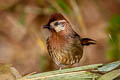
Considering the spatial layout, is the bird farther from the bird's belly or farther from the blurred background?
the blurred background

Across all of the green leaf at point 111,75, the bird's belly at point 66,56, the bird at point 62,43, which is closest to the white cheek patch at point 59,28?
the bird at point 62,43

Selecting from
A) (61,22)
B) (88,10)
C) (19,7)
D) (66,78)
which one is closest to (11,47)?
(19,7)

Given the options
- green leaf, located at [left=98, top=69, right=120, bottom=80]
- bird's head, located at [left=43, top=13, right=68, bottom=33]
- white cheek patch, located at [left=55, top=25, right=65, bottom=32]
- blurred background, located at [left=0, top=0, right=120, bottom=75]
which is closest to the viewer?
green leaf, located at [left=98, top=69, right=120, bottom=80]

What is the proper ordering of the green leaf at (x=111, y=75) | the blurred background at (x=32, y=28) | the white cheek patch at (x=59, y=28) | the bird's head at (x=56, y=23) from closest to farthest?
1. the green leaf at (x=111, y=75)
2. the bird's head at (x=56, y=23)
3. the white cheek patch at (x=59, y=28)
4. the blurred background at (x=32, y=28)

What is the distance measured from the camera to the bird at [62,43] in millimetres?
3252

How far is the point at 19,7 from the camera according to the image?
566 centimetres

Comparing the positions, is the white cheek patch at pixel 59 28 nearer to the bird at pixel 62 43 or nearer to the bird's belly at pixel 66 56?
the bird at pixel 62 43

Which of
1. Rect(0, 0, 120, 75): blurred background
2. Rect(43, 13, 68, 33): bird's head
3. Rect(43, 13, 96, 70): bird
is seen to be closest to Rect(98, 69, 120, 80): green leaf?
Rect(43, 13, 96, 70): bird

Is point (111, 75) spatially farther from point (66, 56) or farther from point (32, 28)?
point (32, 28)

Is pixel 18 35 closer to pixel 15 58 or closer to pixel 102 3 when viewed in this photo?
pixel 15 58

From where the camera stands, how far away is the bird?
3.25 meters

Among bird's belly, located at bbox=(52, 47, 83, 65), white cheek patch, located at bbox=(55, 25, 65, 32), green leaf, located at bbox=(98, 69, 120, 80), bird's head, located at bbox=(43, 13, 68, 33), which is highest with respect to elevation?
bird's head, located at bbox=(43, 13, 68, 33)

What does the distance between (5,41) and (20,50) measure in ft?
0.97

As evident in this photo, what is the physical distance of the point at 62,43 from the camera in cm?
328
